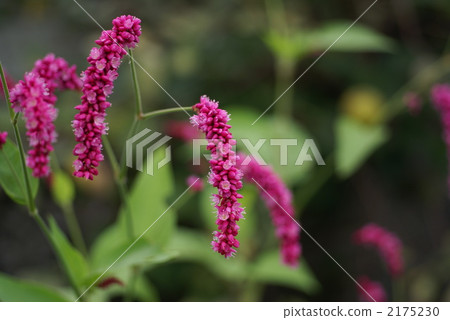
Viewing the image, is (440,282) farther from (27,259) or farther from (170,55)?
(27,259)

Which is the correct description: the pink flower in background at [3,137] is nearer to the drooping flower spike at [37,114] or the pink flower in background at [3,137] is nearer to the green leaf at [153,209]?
the drooping flower spike at [37,114]

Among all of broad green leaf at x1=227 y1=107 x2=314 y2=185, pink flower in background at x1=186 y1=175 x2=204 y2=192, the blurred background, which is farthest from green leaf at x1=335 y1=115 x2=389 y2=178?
pink flower in background at x1=186 y1=175 x2=204 y2=192

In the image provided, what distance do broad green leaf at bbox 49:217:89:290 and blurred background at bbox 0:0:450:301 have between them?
2.60 feet

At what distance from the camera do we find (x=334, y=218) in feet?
6.33

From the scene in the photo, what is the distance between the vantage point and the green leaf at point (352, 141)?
4.04 ft

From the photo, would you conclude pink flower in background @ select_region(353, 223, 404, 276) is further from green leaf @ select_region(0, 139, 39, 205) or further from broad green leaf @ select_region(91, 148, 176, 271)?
green leaf @ select_region(0, 139, 39, 205)

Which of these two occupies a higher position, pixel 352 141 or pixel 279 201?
pixel 352 141

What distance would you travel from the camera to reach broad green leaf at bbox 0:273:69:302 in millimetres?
753

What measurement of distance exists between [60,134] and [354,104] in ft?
3.00

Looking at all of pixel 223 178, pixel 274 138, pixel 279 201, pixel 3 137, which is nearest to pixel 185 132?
pixel 274 138

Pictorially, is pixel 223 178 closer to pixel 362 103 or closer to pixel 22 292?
pixel 22 292

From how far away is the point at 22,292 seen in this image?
2.54 ft

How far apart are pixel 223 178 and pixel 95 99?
15 cm
